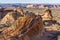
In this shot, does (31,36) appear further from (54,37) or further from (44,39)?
(54,37)

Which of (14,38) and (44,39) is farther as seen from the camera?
(44,39)

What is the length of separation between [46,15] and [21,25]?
11.0 meters

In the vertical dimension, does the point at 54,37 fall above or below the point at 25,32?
below

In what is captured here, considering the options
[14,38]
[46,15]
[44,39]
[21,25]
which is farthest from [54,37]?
[46,15]

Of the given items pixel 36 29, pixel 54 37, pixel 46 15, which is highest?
pixel 36 29

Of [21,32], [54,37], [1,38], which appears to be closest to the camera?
[1,38]

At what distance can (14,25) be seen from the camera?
5.37m

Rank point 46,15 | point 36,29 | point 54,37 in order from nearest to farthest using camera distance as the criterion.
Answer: point 36,29 < point 54,37 < point 46,15

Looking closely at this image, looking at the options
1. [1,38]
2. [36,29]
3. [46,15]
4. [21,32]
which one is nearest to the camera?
[1,38]

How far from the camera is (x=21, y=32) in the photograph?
5.14 metres

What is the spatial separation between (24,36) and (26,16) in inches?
28.0

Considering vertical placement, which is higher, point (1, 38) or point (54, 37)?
point (1, 38)

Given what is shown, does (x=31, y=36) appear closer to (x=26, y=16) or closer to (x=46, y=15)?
(x=26, y=16)

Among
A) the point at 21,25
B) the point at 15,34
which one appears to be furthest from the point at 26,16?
the point at 15,34
